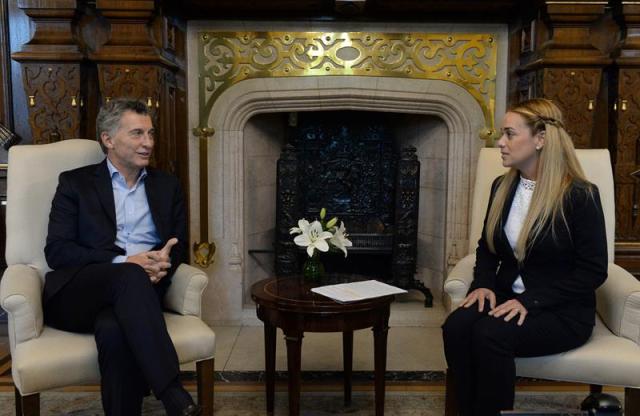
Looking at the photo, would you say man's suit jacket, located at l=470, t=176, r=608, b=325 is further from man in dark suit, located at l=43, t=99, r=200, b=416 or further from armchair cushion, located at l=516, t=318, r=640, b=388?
man in dark suit, located at l=43, t=99, r=200, b=416

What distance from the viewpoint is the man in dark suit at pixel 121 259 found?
192 centimetres

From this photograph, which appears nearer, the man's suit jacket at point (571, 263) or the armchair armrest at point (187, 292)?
the man's suit jacket at point (571, 263)

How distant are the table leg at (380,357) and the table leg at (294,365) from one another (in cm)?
29

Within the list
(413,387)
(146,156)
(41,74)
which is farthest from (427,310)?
(41,74)

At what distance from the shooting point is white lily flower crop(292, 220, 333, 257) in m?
2.41

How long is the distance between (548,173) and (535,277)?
0.34 m

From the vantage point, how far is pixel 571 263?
210 centimetres

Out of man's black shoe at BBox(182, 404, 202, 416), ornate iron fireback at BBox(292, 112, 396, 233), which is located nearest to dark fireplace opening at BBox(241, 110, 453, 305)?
ornate iron fireback at BBox(292, 112, 396, 233)

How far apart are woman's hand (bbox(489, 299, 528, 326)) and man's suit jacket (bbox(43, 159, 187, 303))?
3.74 ft

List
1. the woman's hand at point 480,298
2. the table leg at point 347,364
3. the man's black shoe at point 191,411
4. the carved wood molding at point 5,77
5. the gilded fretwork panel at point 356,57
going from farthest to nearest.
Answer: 1. the gilded fretwork panel at point 356,57
2. the carved wood molding at point 5,77
3. the table leg at point 347,364
4. the woman's hand at point 480,298
5. the man's black shoe at point 191,411

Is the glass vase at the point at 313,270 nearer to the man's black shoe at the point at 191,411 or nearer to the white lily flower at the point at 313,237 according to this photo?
the white lily flower at the point at 313,237

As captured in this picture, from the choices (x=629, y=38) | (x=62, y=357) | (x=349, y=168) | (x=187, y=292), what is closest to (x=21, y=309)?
(x=62, y=357)

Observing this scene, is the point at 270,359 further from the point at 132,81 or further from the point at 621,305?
the point at 132,81

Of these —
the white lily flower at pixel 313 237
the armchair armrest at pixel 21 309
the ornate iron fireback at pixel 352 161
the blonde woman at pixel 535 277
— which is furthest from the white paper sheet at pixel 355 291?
the ornate iron fireback at pixel 352 161
